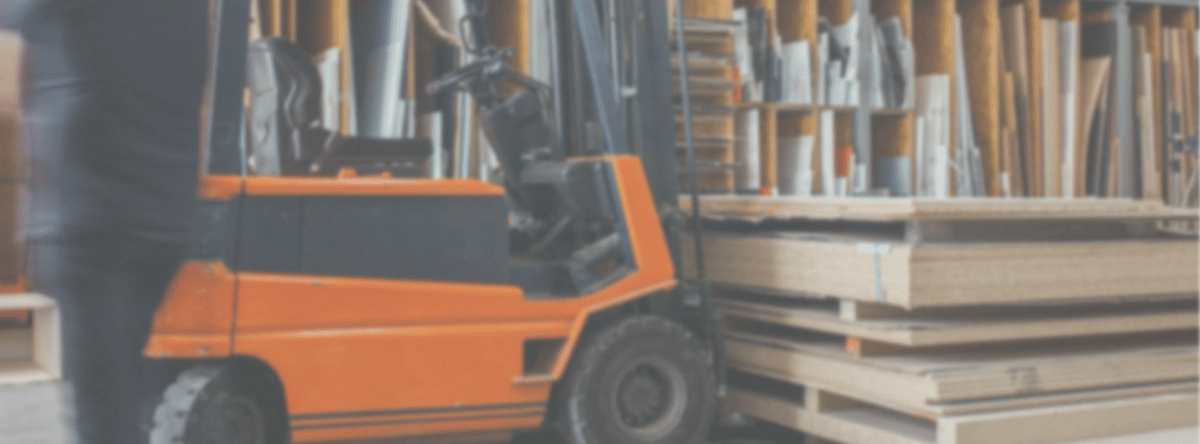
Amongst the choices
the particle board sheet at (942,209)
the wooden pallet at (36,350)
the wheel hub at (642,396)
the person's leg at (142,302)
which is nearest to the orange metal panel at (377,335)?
the wheel hub at (642,396)

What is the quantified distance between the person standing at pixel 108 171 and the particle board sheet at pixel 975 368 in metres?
2.43

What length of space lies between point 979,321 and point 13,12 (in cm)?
296

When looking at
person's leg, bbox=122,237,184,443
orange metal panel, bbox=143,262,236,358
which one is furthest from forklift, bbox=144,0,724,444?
person's leg, bbox=122,237,184,443

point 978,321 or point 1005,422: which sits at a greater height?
point 978,321

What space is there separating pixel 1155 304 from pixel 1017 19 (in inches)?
140

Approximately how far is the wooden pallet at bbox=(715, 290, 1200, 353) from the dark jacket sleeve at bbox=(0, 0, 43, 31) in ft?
8.67

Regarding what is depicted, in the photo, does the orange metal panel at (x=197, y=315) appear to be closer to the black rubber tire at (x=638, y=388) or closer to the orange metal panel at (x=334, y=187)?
the orange metal panel at (x=334, y=187)

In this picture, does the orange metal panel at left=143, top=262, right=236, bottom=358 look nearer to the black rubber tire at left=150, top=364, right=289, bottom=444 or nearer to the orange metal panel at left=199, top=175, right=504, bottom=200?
the black rubber tire at left=150, top=364, right=289, bottom=444

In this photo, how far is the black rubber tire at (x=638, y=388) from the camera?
11.5 feet

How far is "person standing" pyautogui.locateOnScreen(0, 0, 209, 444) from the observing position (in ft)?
4.66

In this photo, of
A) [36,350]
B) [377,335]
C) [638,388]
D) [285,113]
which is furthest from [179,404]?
[36,350]

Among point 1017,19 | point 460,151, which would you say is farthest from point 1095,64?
point 460,151

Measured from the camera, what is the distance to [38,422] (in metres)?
4.18

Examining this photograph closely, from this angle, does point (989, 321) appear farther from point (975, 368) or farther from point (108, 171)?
point (108, 171)
